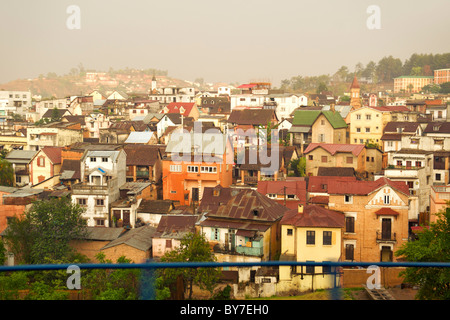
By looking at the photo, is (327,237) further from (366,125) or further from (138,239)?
(366,125)

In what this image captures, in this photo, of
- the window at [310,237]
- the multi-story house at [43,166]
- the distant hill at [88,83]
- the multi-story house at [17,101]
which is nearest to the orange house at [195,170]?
the multi-story house at [43,166]

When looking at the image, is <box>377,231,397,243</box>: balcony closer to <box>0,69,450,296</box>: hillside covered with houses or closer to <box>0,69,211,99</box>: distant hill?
<box>0,69,450,296</box>: hillside covered with houses

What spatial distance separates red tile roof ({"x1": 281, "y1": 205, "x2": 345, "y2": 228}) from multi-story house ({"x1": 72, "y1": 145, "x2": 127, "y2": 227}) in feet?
14.8

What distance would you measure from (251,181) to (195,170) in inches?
61.2

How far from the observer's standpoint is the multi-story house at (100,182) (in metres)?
11.7

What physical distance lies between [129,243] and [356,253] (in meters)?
4.39

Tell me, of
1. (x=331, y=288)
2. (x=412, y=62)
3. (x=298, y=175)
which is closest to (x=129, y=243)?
(x=298, y=175)

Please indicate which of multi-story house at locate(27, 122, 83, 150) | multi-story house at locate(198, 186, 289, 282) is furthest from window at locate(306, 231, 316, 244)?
multi-story house at locate(27, 122, 83, 150)

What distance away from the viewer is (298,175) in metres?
15.2

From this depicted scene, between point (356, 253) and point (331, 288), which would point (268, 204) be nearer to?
point (356, 253)

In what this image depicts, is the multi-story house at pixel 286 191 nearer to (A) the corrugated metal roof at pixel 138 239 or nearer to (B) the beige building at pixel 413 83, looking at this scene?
(A) the corrugated metal roof at pixel 138 239

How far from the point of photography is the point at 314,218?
356 inches

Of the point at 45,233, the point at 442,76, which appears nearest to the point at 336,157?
the point at 45,233
